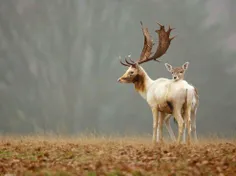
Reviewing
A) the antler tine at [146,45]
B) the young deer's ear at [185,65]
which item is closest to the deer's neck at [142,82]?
the antler tine at [146,45]

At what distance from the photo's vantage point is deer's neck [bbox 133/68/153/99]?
1498 cm

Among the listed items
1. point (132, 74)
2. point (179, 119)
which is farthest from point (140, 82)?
point (179, 119)

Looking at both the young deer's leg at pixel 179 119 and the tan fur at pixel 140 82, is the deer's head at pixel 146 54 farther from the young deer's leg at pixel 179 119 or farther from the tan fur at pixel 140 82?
the young deer's leg at pixel 179 119

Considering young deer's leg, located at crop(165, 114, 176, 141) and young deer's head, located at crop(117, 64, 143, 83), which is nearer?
young deer's leg, located at crop(165, 114, 176, 141)

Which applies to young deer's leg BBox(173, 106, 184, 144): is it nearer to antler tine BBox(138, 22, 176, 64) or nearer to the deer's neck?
the deer's neck

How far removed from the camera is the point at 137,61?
15133 millimetres

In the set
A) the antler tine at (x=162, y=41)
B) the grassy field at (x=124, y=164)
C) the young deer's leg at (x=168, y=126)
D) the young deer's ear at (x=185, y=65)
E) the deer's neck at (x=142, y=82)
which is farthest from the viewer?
the antler tine at (x=162, y=41)

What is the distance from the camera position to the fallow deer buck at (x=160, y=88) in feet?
44.1

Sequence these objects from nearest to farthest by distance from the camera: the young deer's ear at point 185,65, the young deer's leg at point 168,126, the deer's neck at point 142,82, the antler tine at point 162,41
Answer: the young deer's ear at point 185,65 < the young deer's leg at point 168,126 < the deer's neck at point 142,82 < the antler tine at point 162,41

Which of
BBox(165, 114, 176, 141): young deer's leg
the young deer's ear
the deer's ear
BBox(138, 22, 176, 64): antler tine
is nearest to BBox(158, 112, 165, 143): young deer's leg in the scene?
BBox(165, 114, 176, 141): young deer's leg

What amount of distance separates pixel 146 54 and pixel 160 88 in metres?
1.83

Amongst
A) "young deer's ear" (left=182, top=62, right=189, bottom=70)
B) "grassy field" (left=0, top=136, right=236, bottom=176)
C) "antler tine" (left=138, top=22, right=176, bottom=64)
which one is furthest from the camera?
"antler tine" (left=138, top=22, right=176, bottom=64)

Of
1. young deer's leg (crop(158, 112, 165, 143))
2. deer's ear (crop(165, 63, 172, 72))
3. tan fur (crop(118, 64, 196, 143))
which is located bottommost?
young deer's leg (crop(158, 112, 165, 143))

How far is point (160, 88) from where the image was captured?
14.1 m
